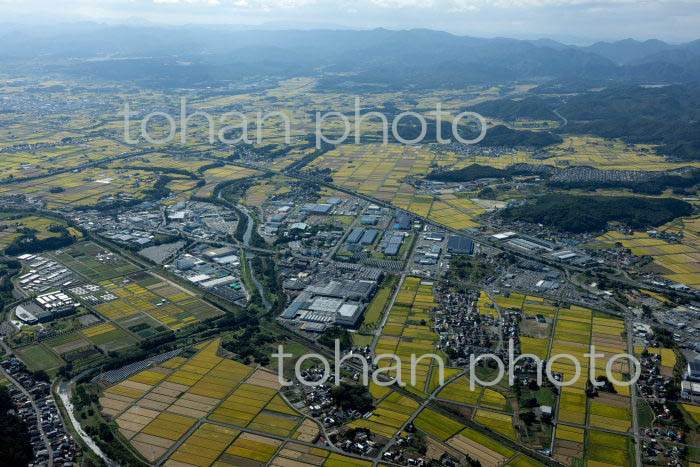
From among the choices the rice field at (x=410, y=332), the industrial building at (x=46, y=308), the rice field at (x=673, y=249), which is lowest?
the rice field at (x=410, y=332)

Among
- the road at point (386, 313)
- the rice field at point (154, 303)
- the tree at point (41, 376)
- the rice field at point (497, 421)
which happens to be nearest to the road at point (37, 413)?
the tree at point (41, 376)

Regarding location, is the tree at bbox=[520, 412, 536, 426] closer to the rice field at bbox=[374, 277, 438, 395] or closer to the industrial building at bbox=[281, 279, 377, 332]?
the rice field at bbox=[374, 277, 438, 395]

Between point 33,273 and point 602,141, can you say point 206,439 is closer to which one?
point 33,273

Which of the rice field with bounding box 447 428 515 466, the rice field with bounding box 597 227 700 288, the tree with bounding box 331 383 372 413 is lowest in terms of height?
the rice field with bounding box 447 428 515 466

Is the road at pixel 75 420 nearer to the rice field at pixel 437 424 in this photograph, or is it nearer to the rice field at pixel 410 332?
the rice field at pixel 437 424

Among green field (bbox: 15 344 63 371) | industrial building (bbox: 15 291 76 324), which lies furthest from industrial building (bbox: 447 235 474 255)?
green field (bbox: 15 344 63 371)

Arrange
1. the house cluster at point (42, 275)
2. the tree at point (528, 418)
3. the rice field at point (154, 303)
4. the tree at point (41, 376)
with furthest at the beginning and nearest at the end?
the house cluster at point (42, 275)
the rice field at point (154, 303)
the tree at point (41, 376)
the tree at point (528, 418)

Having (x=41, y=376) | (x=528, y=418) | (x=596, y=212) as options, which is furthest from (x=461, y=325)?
Answer: (x=596, y=212)

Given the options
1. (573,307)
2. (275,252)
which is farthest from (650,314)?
(275,252)

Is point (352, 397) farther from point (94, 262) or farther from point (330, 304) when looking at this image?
point (94, 262)
